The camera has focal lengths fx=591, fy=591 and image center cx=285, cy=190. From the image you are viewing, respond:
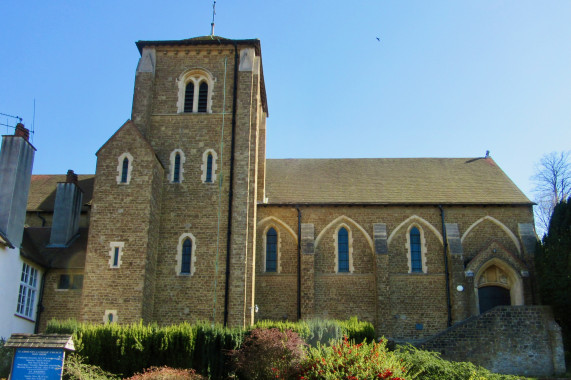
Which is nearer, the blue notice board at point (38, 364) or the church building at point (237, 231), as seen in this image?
the blue notice board at point (38, 364)

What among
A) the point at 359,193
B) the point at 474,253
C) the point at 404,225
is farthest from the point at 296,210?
the point at 474,253

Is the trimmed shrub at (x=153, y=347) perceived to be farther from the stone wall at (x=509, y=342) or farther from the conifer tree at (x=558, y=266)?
the conifer tree at (x=558, y=266)

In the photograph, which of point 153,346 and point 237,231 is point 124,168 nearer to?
point 237,231

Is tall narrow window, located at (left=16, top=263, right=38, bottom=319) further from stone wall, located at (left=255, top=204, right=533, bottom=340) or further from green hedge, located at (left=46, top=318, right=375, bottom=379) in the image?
stone wall, located at (left=255, top=204, right=533, bottom=340)

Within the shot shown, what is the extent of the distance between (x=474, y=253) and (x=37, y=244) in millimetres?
20144

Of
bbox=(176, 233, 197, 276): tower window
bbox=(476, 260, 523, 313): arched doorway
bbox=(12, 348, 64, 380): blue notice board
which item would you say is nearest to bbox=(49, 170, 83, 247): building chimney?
bbox=(176, 233, 197, 276): tower window

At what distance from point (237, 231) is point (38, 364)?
1106 cm

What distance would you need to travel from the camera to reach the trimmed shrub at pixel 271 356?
16.0 metres

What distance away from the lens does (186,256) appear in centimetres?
2506

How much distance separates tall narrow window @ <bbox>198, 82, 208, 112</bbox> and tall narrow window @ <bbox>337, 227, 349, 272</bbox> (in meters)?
8.80

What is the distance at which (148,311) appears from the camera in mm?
23453

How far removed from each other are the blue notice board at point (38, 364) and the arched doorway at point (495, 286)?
1923 centimetres

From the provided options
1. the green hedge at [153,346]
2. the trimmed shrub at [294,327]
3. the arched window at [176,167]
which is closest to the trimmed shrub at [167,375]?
the green hedge at [153,346]

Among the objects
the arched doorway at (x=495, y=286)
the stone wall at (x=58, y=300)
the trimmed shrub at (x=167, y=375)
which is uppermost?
the arched doorway at (x=495, y=286)
